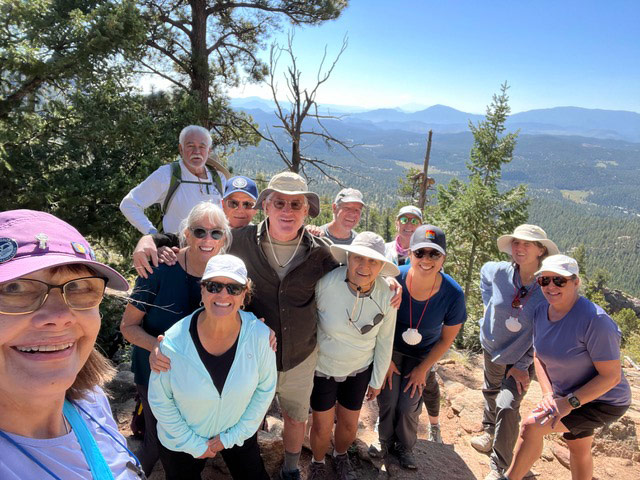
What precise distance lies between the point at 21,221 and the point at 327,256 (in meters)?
2.15

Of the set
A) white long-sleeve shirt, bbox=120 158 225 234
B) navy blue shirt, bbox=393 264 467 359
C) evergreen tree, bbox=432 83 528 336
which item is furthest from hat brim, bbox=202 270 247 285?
evergreen tree, bbox=432 83 528 336

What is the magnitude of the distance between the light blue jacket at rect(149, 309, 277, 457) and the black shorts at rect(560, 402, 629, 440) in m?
2.62

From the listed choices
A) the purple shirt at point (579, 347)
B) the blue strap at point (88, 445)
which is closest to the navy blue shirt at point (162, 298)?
the blue strap at point (88, 445)

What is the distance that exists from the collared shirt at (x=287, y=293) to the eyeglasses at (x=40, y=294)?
1.53 m

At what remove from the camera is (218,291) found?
2242 mm

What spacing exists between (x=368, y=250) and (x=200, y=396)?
5.13 feet

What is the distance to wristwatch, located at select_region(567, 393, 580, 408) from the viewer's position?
9.46 feet

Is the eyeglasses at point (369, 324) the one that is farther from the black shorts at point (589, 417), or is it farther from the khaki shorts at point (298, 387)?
the black shorts at point (589, 417)

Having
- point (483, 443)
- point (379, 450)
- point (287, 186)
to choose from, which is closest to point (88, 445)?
point (287, 186)

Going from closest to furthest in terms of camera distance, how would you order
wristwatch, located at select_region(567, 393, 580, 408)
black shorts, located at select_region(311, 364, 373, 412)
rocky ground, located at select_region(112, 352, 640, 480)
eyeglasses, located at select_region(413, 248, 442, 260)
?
wristwatch, located at select_region(567, 393, 580, 408)
black shorts, located at select_region(311, 364, 373, 412)
eyeglasses, located at select_region(413, 248, 442, 260)
rocky ground, located at select_region(112, 352, 640, 480)

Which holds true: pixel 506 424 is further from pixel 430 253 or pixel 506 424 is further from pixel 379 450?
pixel 430 253

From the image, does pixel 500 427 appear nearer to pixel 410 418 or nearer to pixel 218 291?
pixel 410 418

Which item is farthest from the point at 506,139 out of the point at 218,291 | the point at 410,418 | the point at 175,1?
the point at 218,291

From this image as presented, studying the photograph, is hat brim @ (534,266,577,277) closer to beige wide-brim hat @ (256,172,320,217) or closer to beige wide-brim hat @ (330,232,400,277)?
beige wide-brim hat @ (330,232,400,277)
